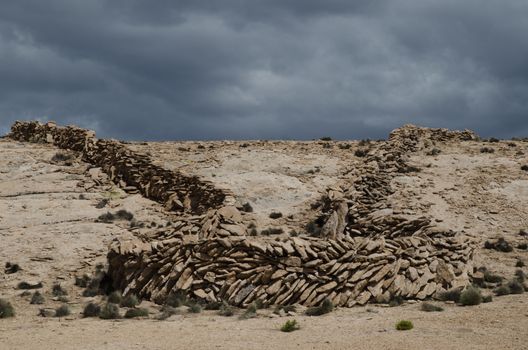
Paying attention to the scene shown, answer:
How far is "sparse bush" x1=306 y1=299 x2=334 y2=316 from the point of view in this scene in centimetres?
1534

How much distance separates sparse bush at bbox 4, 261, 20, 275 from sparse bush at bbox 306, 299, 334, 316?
1143 cm

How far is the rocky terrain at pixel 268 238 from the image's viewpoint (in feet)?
44.3

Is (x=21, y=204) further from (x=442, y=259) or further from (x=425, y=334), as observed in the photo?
(x=425, y=334)

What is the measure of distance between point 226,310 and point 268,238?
156 inches

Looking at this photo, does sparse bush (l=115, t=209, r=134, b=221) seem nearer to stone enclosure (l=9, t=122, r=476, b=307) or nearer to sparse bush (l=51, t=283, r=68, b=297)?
stone enclosure (l=9, t=122, r=476, b=307)

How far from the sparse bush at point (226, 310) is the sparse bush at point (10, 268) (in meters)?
8.87

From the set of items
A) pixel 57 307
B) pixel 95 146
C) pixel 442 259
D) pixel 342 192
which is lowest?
pixel 57 307

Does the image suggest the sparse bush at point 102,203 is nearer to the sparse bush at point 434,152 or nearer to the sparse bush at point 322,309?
the sparse bush at point 322,309

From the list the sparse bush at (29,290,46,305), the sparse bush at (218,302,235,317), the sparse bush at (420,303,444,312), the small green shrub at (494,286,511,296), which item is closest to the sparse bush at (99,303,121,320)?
the sparse bush at (218,302,235,317)

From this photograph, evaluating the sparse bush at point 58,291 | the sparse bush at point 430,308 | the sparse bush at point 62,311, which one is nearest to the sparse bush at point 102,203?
the sparse bush at point 58,291

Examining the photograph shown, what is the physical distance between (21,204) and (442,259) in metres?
21.0

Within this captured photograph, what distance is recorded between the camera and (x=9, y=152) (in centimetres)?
3922

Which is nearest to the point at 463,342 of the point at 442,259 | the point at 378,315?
the point at 378,315

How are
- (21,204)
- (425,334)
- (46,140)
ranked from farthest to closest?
(46,140)
(21,204)
(425,334)
